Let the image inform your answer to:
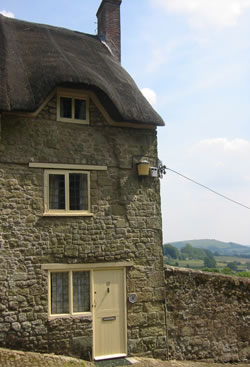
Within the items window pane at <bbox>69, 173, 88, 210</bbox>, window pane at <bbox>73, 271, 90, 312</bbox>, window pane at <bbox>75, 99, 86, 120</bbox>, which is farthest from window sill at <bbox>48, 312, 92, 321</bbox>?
window pane at <bbox>75, 99, 86, 120</bbox>

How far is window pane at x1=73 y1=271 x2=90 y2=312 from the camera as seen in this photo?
9.11 m

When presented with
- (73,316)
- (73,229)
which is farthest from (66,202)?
(73,316)

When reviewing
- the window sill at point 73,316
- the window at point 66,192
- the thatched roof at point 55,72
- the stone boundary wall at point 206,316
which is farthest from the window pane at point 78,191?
the stone boundary wall at point 206,316

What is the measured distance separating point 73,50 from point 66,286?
652 cm

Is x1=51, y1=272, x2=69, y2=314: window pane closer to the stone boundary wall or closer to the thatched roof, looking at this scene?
the stone boundary wall

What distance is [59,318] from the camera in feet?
28.8

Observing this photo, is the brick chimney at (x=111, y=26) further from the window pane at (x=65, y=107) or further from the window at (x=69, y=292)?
the window at (x=69, y=292)

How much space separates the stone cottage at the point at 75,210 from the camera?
8.67 m

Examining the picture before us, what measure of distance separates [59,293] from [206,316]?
4.02m

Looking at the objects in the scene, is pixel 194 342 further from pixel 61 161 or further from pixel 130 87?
pixel 130 87

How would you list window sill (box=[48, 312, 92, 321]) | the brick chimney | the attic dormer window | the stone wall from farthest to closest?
the brick chimney → the attic dormer window → window sill (box=[48, 312, 92, 321]) → the stone wall

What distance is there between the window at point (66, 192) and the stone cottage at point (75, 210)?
2 cm

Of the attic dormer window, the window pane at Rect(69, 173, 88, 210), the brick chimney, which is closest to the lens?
the window pane at Rect(69, 173, 88, 210)

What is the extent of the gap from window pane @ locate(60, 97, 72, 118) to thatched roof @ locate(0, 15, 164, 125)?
0.51 m
